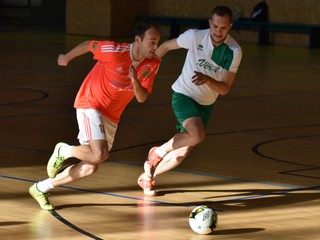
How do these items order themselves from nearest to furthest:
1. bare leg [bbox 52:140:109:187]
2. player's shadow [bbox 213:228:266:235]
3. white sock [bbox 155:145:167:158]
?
player's shadow [bbox 213:228:266:235]
bare leg [bbox 52:140:109:187]
white sock [bbox 155:145:167:158]

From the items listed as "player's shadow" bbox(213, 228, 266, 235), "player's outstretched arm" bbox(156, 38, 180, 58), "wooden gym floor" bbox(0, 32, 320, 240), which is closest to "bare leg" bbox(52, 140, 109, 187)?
"wooden gym floor" bbox(0, 32, 320, 240)

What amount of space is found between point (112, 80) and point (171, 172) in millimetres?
2131

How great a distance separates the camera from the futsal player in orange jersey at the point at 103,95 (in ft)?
25.6

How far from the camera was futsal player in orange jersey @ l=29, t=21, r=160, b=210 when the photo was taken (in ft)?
25.6

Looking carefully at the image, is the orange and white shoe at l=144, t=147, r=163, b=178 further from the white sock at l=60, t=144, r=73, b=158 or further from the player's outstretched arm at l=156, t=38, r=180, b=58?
the white sock at l=60, t=144, r=73, b=158

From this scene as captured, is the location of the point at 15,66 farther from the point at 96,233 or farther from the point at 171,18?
the point at 96,233

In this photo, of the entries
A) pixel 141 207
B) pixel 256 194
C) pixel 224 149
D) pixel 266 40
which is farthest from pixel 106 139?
pixel 266 40

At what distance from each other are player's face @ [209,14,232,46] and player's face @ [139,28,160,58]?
2.48ft

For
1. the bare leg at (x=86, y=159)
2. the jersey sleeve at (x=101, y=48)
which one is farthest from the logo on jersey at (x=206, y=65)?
the bare leg at (x=86, y=159)

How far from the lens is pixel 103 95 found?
7930 millimetres

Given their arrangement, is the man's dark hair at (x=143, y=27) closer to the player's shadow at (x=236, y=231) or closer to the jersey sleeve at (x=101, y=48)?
the jersey sleeve at (x=101, y=48)

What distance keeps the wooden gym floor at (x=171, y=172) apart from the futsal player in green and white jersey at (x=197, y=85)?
1.03ft

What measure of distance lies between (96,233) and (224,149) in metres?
4.36

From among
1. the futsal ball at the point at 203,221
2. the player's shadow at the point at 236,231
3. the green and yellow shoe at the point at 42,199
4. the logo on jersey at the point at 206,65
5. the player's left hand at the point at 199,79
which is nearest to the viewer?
the futsal ball at the point at 203,221
